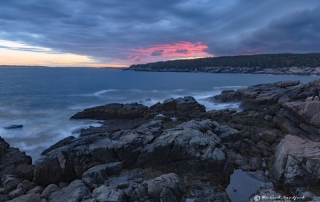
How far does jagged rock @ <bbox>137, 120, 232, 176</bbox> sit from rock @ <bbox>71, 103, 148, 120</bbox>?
16.4 metres

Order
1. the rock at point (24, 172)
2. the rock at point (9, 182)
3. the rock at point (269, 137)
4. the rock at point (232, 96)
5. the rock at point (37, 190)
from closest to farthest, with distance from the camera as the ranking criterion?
the rock at point (37, 190), the rock at point (9, 182), the rock at point (24, 172), the rock at point (269, 137), the rock at point (232, 96)

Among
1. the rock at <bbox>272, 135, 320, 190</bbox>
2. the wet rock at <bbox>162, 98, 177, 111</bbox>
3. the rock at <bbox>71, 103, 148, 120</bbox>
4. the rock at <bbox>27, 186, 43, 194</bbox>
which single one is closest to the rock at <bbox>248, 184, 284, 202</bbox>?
the rock at <bbox>272, 135, 320, 190</bbox>

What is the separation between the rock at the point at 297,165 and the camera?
12.8m

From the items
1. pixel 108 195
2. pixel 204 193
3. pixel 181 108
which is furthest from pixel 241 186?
pixel 181 108

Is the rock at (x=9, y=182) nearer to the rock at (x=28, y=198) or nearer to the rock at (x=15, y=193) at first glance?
the rock at (x=15, y=193)

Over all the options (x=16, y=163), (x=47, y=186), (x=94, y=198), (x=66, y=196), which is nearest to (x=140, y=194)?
(x=94, y=198)

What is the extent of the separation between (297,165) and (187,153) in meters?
6.73

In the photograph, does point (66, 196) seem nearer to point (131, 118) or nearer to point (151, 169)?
point (151, 169)

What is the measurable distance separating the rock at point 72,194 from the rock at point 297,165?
458 inches

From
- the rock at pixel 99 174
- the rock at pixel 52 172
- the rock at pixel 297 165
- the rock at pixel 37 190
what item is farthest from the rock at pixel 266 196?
the rock at pixel 37 190

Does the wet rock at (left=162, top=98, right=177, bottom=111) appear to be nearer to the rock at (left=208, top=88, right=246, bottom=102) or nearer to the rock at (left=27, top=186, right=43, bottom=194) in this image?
the rock at (left=208, top=88, right=246, bottom=102)

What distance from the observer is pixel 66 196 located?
12.0 m

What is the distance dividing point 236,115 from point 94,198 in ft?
79.6

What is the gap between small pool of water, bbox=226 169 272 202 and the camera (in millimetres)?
13190
